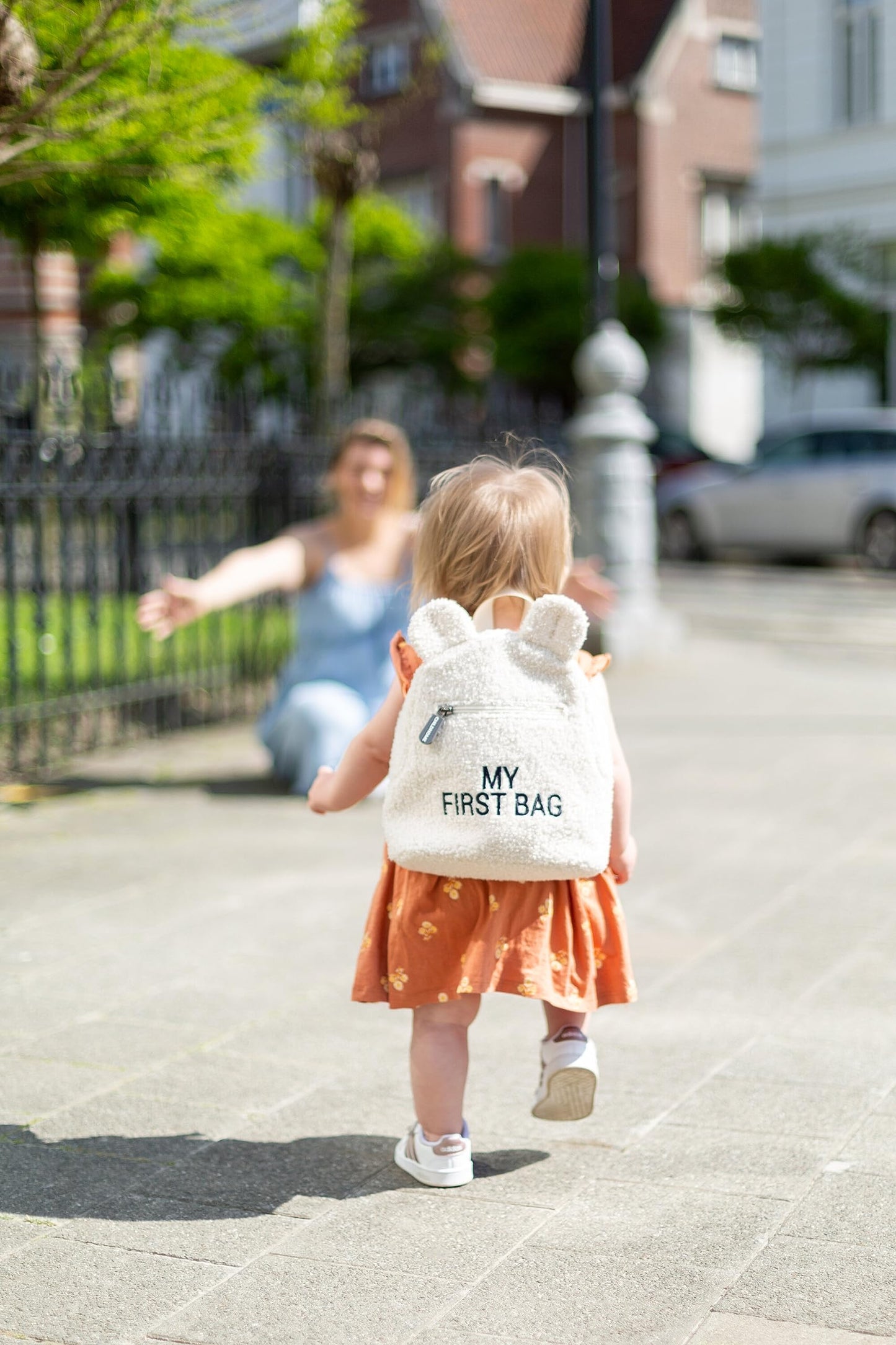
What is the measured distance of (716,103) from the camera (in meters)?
34.0

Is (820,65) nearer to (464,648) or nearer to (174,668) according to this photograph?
(174,668)

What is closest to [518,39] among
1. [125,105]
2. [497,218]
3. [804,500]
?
[497,218]

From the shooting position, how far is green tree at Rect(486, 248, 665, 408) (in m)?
25.9

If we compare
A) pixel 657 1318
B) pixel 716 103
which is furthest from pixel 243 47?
pixel 716 103

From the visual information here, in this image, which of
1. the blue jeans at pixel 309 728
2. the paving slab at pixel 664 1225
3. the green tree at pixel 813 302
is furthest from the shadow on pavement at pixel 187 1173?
the green tree at pixel 813 302

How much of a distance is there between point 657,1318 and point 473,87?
31.7 m

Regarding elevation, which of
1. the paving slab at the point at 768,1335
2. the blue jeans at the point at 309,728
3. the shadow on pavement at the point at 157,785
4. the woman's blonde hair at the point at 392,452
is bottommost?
the paving slab at the point at 768,1335

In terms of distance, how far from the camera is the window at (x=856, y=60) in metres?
25.8

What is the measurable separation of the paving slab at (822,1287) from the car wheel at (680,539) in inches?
666

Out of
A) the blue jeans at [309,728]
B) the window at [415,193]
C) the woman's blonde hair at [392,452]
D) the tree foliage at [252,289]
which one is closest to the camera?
the woman's blonde hair at [392,452]

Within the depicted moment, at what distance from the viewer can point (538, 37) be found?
33.9 meters

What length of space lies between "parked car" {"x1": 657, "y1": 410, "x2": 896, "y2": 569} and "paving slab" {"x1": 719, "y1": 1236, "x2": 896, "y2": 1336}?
49.1ft

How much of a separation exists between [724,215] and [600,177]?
81.9ft

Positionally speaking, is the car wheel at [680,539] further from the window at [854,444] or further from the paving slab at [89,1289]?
the paving slab at [89,1289]
